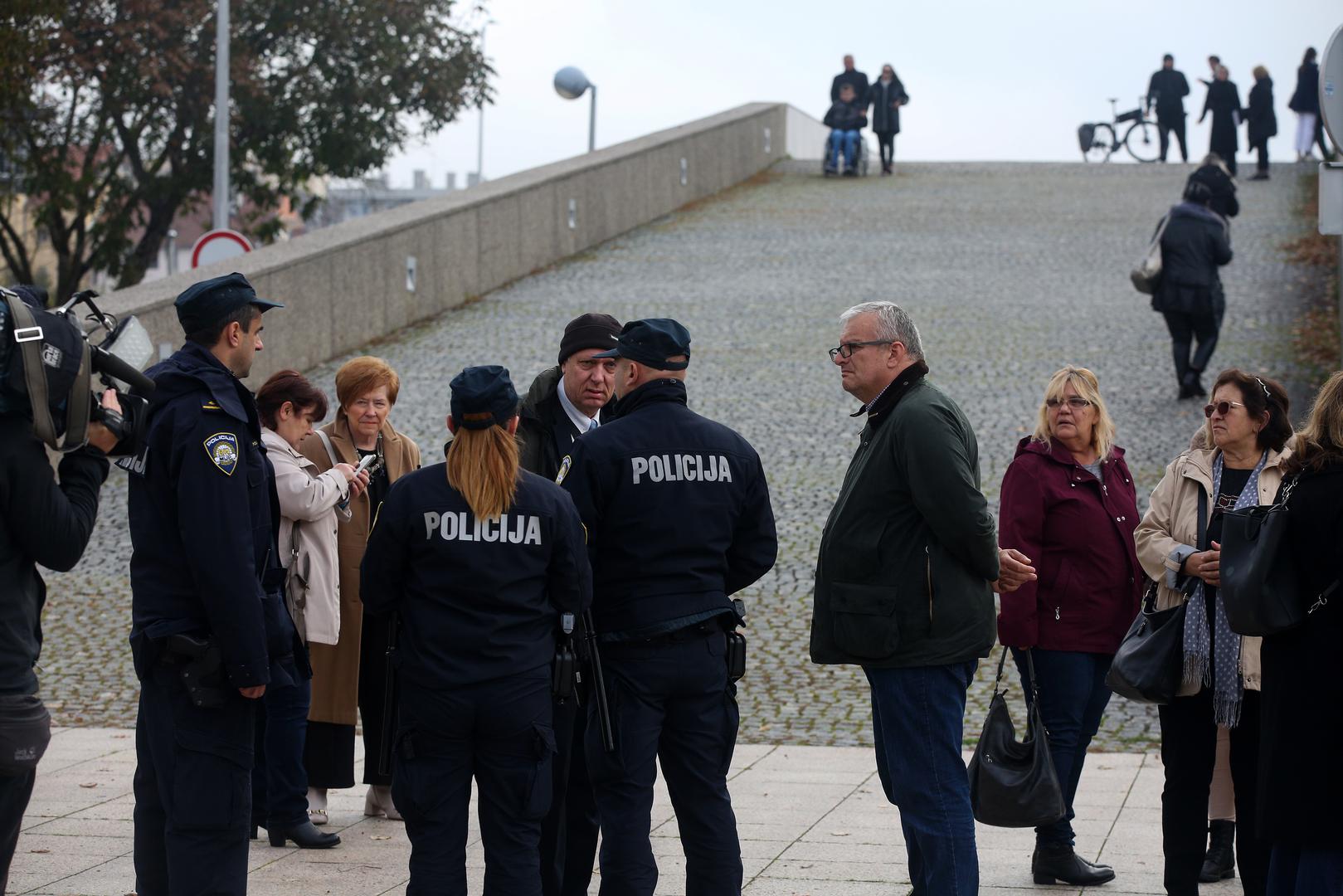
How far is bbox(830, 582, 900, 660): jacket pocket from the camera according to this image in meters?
4.75

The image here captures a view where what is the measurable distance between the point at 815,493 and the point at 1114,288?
8.45m

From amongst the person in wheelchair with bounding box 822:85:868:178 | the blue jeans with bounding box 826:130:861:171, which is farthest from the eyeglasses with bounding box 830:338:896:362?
the blue jeans with bounding box 826:130:861:171

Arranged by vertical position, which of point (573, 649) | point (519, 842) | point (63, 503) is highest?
point (63, 503)

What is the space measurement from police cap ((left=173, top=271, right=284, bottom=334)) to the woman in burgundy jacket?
267 cm

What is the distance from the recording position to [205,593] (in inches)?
174

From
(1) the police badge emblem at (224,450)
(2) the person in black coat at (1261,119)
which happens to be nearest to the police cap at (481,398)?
(1) the police badge emblem at (224,450)

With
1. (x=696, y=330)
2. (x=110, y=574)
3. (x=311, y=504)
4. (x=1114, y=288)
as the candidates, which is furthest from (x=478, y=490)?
(x=1114, y=288)

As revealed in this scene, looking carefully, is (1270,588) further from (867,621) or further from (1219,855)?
(1219,855)

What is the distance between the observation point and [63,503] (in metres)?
4.20

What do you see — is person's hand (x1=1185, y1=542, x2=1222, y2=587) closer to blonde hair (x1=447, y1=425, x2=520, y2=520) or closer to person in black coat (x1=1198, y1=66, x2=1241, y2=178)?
blonde hair (x1=447, y1=425, x2=520, y2=520)

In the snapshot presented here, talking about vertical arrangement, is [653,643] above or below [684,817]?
above

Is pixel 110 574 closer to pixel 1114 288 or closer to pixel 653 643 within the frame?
pixel 653 643

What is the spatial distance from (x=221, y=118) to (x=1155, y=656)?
736 inches

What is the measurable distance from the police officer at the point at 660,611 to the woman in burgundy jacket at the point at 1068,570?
126 cm
